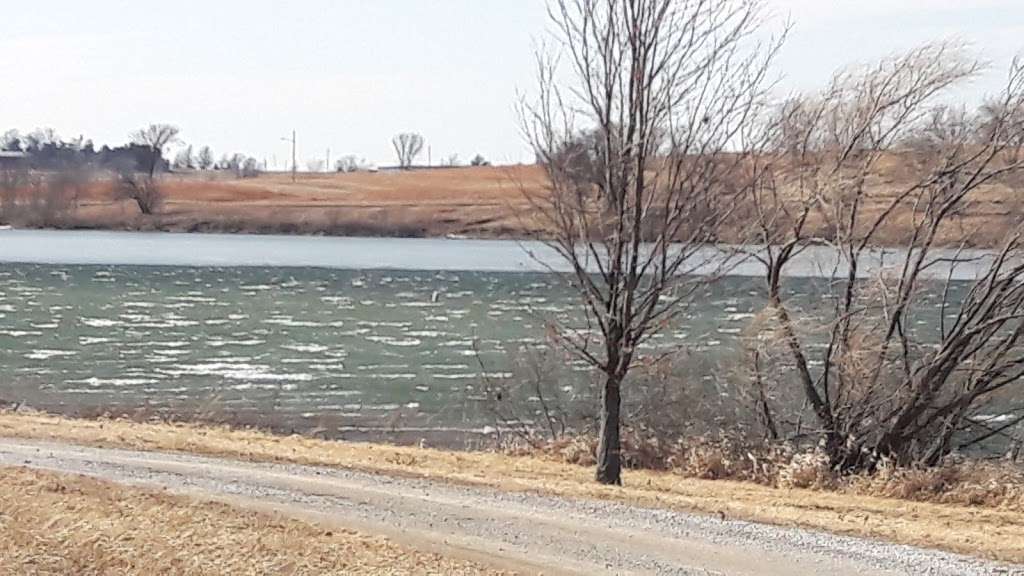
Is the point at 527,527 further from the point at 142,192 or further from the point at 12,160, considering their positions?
the point at 12,160

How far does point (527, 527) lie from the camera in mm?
11078

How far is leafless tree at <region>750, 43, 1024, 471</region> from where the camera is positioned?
57.0 ft

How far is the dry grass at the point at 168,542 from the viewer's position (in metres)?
8.89

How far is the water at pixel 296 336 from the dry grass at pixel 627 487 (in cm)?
225

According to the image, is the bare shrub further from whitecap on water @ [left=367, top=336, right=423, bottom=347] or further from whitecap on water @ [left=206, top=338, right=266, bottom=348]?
whitecap on water @ [left=367, top=336, right=423, bottom=347]

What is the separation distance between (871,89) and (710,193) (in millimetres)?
5444

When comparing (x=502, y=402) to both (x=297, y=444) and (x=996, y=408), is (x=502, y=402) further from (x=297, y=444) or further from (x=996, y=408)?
(x=996, y=408)

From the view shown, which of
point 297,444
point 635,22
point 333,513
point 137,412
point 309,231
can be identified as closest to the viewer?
point 333,513

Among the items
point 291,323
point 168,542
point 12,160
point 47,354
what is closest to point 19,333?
point 47,354

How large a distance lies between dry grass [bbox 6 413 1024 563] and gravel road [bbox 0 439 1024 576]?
1.86 feet

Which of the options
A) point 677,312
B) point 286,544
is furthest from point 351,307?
point 286,544

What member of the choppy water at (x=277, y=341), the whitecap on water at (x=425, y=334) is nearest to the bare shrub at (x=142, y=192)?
the choppy water at (x=277, y=341)

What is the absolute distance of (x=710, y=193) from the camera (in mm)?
13617

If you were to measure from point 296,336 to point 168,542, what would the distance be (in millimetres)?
25197
